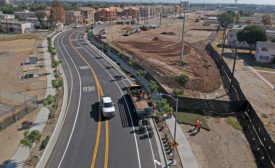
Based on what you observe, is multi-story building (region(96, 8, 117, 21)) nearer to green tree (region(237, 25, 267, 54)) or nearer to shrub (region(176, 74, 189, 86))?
green tree (region(237, 25, 267, 54))

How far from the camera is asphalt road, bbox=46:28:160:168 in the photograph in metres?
27.1

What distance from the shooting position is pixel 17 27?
125 meters

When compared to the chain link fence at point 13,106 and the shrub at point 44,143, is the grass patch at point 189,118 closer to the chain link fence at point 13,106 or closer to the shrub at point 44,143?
the shrub at point 44,143

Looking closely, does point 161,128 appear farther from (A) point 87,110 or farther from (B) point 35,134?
(B) point 35,134

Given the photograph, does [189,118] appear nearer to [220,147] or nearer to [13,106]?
[220,147]

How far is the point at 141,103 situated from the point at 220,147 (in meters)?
11.8

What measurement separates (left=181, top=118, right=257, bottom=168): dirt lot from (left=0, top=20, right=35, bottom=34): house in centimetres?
11151

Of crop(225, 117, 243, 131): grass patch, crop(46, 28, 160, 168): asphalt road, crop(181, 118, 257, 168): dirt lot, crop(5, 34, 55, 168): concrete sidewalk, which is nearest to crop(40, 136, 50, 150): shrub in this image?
crop(46, 28, 160, 168): asphalt road

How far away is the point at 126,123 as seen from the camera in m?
34.7

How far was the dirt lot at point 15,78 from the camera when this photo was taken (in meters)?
30.6

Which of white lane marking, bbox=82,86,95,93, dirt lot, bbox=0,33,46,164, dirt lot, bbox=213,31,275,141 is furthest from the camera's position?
white lane marking, bbox=82,86,95,93

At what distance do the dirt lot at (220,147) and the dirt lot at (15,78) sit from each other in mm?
20040

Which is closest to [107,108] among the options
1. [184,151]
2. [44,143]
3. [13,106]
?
[44,143]

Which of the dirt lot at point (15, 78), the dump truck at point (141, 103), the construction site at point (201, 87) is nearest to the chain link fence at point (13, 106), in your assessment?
the dirt lot at point (15, 78)
